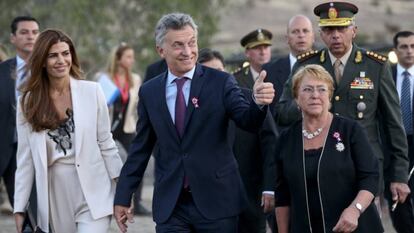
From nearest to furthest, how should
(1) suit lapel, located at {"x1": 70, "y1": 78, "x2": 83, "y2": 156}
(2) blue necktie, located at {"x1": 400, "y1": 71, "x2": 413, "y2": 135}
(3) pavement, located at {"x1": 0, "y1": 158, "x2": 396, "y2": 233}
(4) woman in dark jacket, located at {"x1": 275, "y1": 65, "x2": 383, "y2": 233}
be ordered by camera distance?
(4) woman in dark jacket, located at {"x1": 275, "y1": 65, "x2": 383, "y2": 233}
(1) suit lapel, located at {"x1": 70, "y1": 78, "x2": 83, "y2": 156}
(2) blue necktie, located at {"x1": 400, "y1": 71, "x2": 413, "y2": 135}
(3) pavement, located at {"x1": 0, "y1": 158, "x2": 396, "y2": 233}

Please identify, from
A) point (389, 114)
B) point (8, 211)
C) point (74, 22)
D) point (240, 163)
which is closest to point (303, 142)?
point (389, 114)

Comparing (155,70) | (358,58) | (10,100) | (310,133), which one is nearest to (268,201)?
(310,133)

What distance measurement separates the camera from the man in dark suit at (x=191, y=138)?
7.12 m

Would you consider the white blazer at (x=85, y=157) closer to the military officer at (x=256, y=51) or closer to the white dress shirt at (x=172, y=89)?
the white dress shirt at (x=172, y=89)

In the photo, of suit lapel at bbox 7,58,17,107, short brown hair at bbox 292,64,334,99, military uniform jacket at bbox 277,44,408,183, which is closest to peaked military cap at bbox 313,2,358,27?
military uniform jacket at bbox 277,44,408,183

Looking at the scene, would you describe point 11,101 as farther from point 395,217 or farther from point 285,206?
point 285,206

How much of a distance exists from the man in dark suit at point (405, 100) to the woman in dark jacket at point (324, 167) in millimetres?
2726

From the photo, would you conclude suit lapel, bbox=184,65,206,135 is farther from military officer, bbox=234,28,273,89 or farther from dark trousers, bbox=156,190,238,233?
military officer, bbox=234,28,273,89

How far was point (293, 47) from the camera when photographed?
427 inches

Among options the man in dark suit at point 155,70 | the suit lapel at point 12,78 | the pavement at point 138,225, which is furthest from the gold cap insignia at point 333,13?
the pavement at point 138,225

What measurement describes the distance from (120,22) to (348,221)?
56.9 ft

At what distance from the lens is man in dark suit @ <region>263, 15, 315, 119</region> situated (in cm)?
984

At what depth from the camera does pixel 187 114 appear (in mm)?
7141

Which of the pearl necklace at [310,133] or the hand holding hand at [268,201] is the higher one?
the pearl necklace at [310,133]
